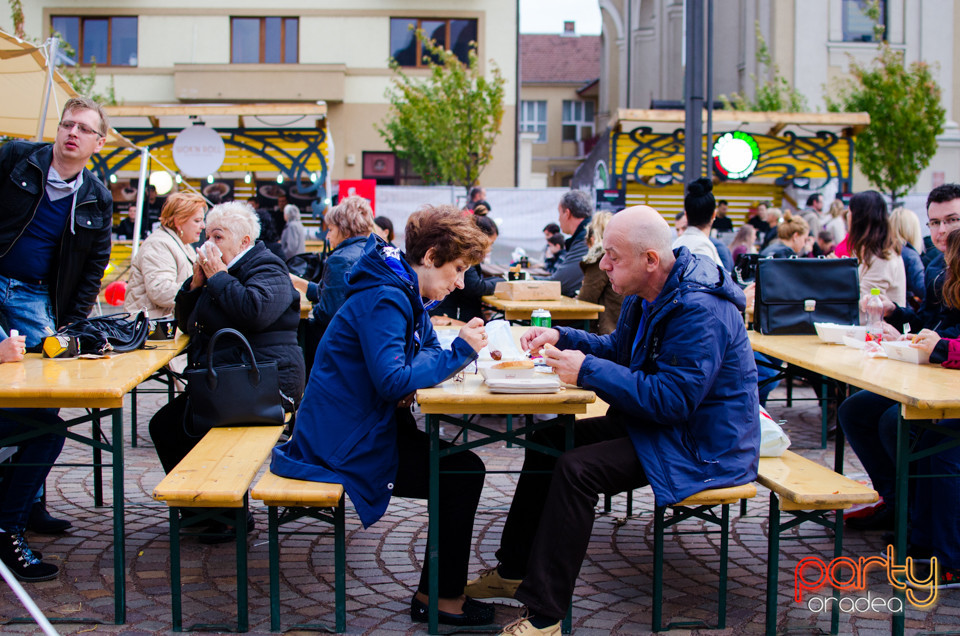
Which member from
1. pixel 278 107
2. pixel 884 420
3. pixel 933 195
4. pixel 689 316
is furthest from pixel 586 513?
pixel 278 107

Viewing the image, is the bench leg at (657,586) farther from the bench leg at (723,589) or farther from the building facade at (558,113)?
the building facade at (558,113)

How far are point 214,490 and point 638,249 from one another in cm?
184

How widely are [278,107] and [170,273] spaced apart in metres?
11.5

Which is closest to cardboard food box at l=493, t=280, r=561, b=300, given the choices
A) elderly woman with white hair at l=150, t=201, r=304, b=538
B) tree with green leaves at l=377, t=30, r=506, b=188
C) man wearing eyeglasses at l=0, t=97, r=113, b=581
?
elderly woman with white hair at l=150, t=201, r=304, b=538

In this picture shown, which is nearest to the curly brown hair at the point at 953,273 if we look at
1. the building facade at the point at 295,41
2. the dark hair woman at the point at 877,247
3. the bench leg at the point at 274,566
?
the dark hair woman at the point at 877,247

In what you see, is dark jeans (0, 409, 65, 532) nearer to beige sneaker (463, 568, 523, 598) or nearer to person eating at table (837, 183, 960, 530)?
beige sneaker (463, 568, 523, 598)

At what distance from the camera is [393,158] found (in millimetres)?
27281

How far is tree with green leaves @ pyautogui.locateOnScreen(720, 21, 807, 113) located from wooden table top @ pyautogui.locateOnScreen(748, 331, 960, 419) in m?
19.2

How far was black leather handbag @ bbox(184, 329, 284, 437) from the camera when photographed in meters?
4.10

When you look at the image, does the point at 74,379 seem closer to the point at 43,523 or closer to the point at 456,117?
the point at 43,523

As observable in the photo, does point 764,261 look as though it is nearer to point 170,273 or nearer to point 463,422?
point 463,422

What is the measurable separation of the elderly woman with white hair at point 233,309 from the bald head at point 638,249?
1.86 meters

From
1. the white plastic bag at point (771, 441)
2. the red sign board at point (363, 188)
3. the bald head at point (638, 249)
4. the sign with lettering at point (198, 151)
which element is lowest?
the white plastic bag at point (771, 441)

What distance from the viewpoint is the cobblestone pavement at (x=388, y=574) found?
360cm
